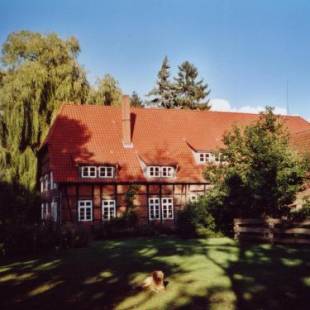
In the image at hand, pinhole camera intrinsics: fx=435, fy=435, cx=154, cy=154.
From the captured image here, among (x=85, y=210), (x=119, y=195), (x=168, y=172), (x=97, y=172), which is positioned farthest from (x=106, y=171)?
(x=168, y=172)

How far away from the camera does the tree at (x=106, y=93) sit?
3653cm

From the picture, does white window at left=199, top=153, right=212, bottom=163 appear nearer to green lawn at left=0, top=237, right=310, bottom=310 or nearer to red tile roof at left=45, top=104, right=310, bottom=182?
red tile roof at left=45, top=104, right=310, bottom=182

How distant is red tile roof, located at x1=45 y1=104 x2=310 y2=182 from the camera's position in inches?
1146

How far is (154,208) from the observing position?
29.4 meters

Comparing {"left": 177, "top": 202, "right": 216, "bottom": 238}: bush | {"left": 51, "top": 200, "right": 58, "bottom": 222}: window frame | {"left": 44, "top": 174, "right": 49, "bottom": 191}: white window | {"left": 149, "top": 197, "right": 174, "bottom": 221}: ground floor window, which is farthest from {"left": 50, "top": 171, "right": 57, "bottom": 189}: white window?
{"left": 177, "top": 202, "right": 216, "bottom": 238}: bush

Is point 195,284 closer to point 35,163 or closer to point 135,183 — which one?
point 135,183

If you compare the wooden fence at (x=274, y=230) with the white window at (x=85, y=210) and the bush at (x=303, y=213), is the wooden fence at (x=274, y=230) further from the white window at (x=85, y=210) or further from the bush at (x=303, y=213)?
the white window at (x=85, y=210)

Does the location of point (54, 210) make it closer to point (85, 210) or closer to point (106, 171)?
point (85, 210)

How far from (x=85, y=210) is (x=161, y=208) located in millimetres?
5228

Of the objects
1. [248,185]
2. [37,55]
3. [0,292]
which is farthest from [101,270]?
[37,55]

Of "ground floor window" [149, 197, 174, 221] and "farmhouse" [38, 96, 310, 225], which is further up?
"farmhouse" [38, 96, 310, 225]

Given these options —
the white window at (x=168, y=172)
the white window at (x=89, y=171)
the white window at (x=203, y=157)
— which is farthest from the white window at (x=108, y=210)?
the white window at (x=203, y=157)

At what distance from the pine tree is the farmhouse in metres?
1.51

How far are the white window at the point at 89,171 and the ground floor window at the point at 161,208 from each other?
4.19 meters
